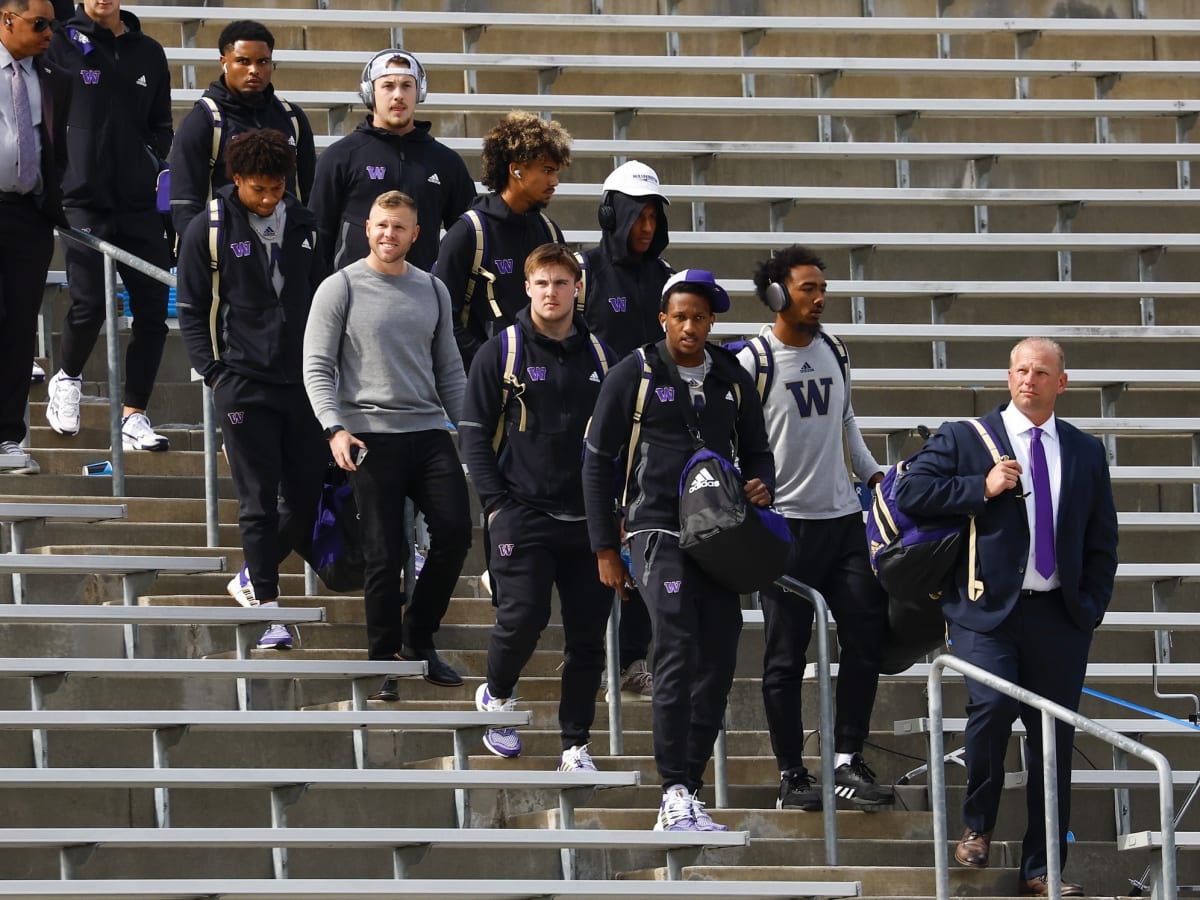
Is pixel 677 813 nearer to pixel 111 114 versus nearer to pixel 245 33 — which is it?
pixel 245 33

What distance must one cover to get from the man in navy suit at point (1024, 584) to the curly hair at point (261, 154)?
208 centimetres

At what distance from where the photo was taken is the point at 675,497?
6820 millimetres

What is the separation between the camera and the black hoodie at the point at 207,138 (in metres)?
8.07

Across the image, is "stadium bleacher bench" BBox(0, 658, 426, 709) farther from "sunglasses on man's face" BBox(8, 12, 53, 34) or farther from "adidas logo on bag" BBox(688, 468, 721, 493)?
"sunglasses on man's face" BBox(8, 12, 53, 34)

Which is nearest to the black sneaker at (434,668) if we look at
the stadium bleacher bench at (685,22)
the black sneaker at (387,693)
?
the black sneaker at (387,693)

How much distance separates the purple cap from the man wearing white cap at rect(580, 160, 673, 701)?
0.66 meters

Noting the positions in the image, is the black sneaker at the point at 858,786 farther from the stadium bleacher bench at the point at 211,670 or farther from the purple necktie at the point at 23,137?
the purple necktie at the point at 23,137

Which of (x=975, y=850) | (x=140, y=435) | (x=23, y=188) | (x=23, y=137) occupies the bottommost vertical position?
(x=975, y=850)

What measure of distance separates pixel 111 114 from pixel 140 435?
3.81 ft

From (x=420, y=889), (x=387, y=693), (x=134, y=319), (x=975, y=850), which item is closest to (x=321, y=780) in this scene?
(x=420, y=889)

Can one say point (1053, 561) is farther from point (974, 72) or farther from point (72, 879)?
point (974, 72)

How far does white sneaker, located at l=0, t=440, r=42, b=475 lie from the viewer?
7922 millimetres

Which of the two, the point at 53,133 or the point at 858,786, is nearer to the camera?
the point at 858,786

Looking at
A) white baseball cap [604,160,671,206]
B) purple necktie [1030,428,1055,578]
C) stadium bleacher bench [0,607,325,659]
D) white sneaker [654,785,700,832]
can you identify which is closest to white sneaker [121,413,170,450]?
stadium bleacher bench [0,607,325,659]
